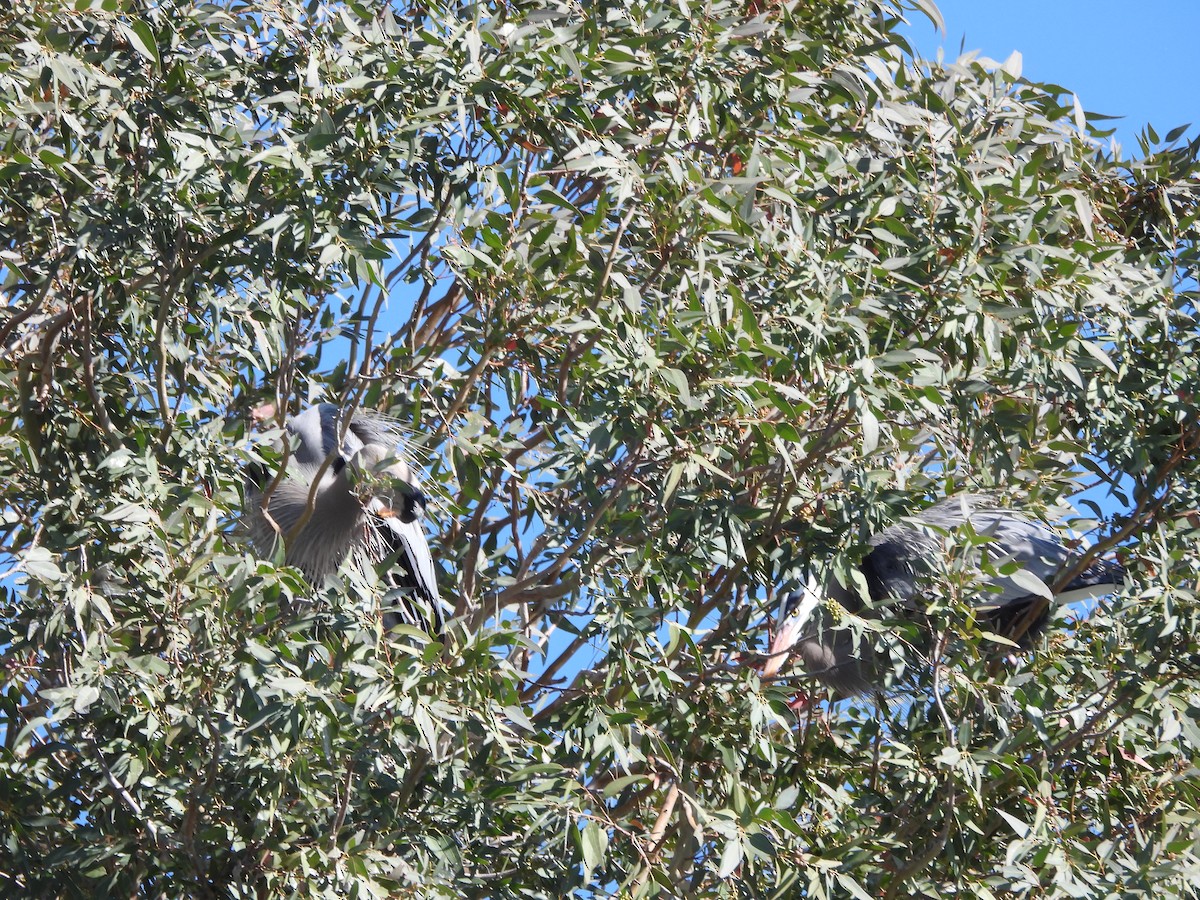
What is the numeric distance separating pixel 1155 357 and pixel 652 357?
1.26 metres

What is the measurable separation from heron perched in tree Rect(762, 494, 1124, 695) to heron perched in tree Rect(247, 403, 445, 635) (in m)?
0.99

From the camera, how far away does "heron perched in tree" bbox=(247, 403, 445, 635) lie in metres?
3.57

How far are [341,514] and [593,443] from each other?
119 cm

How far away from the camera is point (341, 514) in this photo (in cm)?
376

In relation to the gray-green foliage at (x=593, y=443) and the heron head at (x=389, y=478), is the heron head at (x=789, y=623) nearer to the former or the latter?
the gray-green foliage at (x=593, y=443)

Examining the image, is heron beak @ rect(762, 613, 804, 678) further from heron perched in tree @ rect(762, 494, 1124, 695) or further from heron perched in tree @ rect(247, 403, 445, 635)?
heron perched in tree @ rect(247, 403, 445, 635)

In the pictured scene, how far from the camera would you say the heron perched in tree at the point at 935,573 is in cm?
312

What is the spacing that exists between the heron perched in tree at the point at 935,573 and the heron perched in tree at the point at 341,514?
99cm

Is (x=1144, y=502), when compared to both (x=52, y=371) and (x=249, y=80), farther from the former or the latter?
(x=52, y=371)

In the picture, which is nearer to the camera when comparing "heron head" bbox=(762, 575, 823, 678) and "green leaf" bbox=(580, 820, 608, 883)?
"green leaf" bbox=(580, 820, 608, 883)

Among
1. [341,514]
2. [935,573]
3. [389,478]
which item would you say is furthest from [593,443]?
[341,514]

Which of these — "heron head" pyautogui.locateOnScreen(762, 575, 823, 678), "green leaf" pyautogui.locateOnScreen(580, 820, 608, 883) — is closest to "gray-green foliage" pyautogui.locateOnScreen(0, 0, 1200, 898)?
"green leaf" pyautogui.locateOnScreen(580, 820, 608, 883)

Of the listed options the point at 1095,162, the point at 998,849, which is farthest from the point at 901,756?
the point at 1095,162

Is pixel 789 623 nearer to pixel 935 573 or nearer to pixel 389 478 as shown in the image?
pixel 935 573
